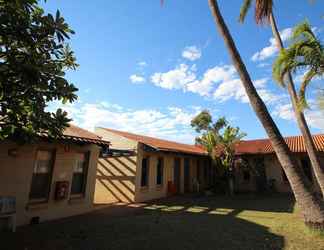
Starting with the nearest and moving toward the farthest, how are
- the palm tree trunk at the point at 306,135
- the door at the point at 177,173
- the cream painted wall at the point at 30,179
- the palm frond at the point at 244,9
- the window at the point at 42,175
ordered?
1. the cream painted wall at the point at 30,179
2. the palm tree trunk at the point at 306,135
3. the window at the point at 42,175
4. the palm frond at the point at 244,9
5. the door at the point at 177,173

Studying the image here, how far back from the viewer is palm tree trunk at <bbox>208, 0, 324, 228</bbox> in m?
6.59

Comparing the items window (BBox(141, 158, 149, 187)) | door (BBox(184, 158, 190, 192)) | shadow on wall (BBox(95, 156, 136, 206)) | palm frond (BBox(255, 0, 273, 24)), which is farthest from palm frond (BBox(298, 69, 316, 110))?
door (BBox(184, 158, 190, 192))

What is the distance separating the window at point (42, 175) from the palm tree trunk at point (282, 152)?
7.62 metres

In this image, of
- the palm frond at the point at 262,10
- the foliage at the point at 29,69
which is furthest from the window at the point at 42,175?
the palm frond at the point at 262,10

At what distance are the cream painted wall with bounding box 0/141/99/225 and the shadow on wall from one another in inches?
132

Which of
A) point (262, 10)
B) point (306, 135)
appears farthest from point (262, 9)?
point (306, 135)

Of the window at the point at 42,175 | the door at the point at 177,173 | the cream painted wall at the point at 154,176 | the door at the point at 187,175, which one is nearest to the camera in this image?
the window at the point at 42,175

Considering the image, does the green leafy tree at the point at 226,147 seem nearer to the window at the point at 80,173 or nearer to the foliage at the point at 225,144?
the foliage at the point at 225,144

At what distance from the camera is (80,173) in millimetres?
9984

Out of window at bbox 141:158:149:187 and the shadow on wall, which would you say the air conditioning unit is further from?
window at bbox 141:158:149:187

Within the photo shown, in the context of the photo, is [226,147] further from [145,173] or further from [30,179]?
[30,179]

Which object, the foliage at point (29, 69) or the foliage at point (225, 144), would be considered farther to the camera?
the foliage at point (225, 144)

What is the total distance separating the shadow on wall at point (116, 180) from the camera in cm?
1306

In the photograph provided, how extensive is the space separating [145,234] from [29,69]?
536 centimetres
